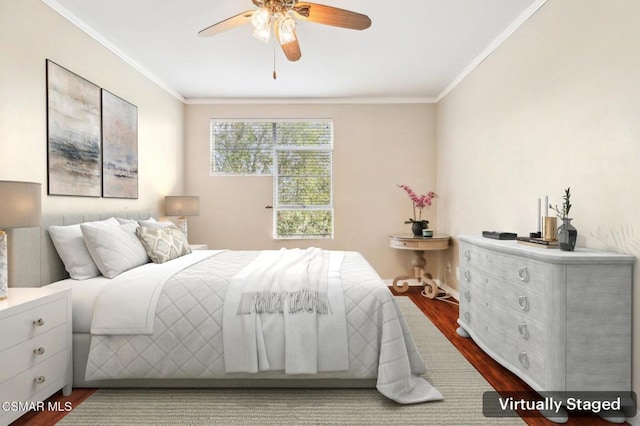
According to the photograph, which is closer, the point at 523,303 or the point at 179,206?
the point at 523,303

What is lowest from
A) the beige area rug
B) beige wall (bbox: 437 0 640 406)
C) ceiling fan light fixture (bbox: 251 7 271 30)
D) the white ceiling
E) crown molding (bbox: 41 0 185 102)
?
the beige area rug

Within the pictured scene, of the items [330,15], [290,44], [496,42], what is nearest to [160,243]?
[290,44]

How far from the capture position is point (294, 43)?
2.56 m

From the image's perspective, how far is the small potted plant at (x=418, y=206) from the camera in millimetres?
4680

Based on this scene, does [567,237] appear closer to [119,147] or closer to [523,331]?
[523,331]

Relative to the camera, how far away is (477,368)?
2541mm

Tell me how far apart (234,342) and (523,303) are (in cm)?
170

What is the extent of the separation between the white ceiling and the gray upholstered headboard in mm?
1612

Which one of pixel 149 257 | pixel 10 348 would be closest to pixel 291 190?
pixel 149 257

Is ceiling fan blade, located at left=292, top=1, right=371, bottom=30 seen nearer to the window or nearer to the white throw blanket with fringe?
the white throw blanket with fringe

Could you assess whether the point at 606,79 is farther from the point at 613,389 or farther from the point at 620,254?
the point at 613,389

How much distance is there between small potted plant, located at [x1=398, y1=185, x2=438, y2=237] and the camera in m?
4.68

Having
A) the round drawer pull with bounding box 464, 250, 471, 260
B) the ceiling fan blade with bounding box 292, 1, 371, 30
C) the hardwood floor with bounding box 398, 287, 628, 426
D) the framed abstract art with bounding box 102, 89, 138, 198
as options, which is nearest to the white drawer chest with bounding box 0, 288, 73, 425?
the framed abstract art with bounding box 102, 89, 138, 198

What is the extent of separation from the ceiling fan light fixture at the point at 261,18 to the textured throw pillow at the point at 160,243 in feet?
5.93
